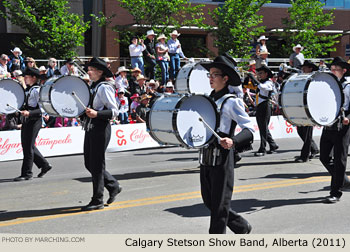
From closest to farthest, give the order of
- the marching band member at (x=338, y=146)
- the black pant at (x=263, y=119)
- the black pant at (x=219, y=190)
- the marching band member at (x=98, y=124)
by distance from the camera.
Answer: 1. the black pant at (x=219, y=190)
2. the marching band member at (x=98, y=124)
3. the marching band member at (x=338, y=146)
4. the black pant at (x=263, y=119)

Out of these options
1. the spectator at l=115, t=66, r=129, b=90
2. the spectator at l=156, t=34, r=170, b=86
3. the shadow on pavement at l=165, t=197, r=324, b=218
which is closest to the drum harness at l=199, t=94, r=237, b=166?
the shadow on pavement at l=165, t=197, r=324, b=218

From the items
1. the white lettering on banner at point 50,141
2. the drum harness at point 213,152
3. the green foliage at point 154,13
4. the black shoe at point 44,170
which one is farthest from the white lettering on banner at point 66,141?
the drum harness at point 213,152

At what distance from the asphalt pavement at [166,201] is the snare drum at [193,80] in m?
1.70

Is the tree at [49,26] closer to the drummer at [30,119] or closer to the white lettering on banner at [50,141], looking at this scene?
the white lettering on banner at [50,141]

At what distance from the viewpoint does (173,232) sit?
6.53 m

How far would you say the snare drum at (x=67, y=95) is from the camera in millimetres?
7652

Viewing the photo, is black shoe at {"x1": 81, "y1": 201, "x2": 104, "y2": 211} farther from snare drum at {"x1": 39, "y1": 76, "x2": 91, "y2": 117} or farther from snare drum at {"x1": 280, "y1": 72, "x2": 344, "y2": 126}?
snare drum at {"x1": 280, "y1": 72, "x2": 344, "y2": 126}

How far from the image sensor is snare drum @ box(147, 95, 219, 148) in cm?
522

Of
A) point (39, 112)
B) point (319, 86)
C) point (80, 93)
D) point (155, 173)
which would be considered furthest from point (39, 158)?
point (319, 86)

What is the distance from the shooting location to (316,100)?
780 centimetres

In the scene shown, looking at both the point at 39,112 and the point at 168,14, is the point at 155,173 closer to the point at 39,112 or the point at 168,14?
the point at 39,112

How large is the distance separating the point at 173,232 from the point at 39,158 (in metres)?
4.91

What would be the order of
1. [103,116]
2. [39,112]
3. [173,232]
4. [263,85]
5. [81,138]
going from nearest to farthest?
[173,232]
[103,116]
[39,112]
[263,85]
[81,138]

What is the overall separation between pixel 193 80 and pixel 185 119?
6.62 metres
